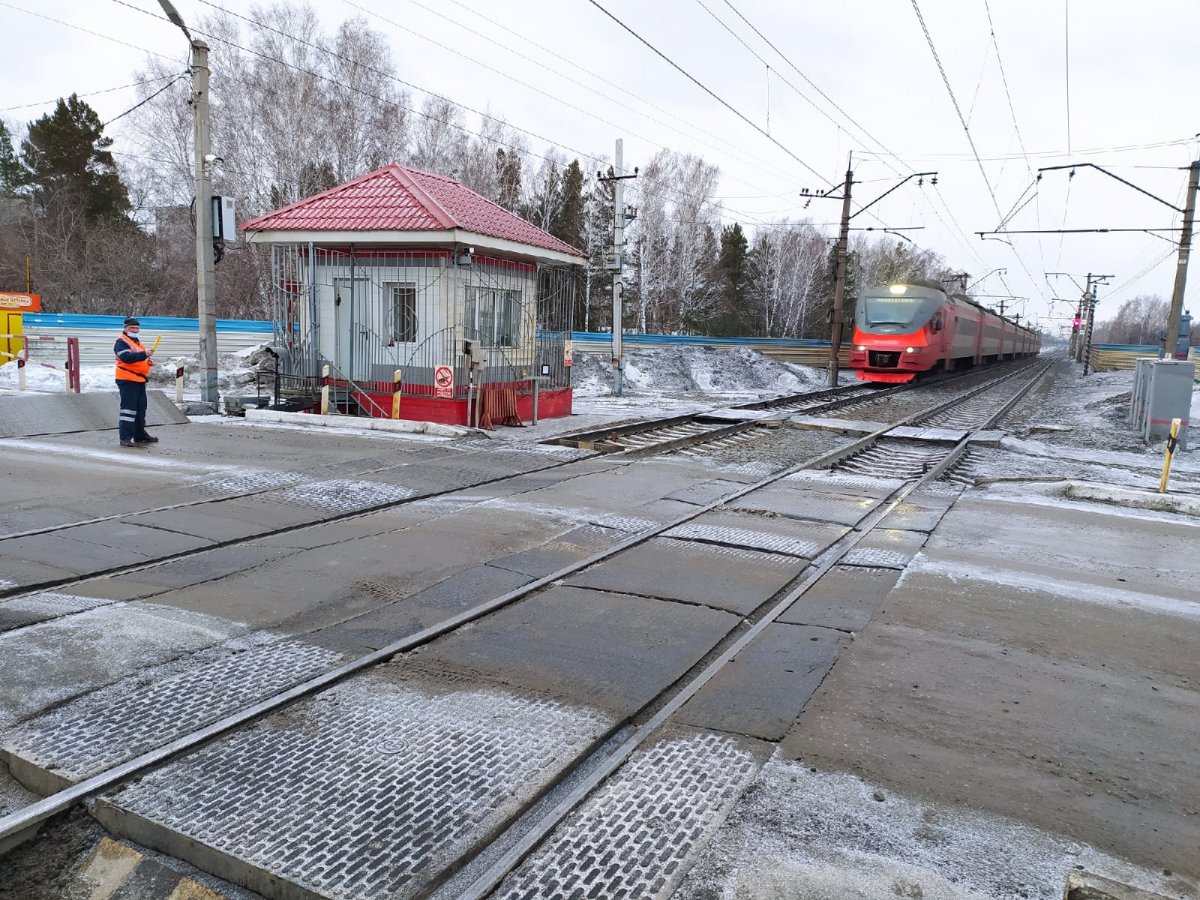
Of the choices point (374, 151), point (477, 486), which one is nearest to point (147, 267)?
point (374, 151)

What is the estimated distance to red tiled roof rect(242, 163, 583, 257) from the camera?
598 inches

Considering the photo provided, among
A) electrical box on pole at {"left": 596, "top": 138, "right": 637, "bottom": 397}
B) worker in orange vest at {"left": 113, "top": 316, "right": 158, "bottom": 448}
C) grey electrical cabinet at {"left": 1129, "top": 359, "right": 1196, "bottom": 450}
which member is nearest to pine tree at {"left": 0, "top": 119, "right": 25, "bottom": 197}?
electrical box on pole at {"left": 596, "top": 138, "right": 637, "bottom": 397}

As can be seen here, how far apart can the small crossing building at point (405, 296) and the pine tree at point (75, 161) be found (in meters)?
33.8

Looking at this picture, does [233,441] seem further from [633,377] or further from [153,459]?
[633,377]

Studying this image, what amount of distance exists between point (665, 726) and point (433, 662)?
1.51 m

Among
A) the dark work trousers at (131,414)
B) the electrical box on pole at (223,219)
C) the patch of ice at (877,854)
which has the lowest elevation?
the patch of ice at (877,854)

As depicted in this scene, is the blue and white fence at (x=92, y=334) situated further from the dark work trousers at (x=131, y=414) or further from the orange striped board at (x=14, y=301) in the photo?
the dark work trousers at (x=131, y=414)

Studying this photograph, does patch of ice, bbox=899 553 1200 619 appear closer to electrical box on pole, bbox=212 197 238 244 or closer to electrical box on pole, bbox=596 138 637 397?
electrical box on pole, bbox=212 197 238 244

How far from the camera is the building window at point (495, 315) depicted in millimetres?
16375

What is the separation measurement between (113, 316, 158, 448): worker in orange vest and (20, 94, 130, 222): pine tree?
3731cm

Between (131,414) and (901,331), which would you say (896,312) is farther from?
(131,414)

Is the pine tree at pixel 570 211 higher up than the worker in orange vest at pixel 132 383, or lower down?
higher up

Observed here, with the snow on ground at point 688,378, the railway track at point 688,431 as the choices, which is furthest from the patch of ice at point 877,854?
the snow on ground at point 688,378

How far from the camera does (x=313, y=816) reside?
335 cm
